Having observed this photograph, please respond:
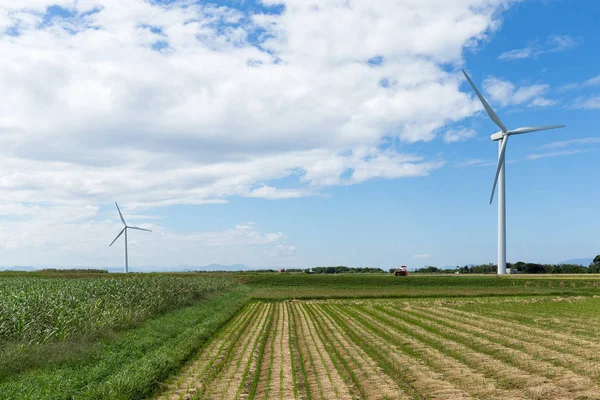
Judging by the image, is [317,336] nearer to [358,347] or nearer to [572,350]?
[358,347]

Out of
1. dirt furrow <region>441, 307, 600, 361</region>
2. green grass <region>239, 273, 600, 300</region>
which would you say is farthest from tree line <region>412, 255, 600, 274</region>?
dirt furrow <region>441, 307, 600, 361</region>

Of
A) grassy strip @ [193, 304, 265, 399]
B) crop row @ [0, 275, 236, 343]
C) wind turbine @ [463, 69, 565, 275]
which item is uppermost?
wind turbine @ [463, 69, 565, 275]

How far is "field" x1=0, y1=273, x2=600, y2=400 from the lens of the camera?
529 inches

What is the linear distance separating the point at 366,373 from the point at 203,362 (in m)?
6.02

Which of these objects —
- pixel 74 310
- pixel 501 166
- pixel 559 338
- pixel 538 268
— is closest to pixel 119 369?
pixel 74 310

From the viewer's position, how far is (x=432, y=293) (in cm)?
6166

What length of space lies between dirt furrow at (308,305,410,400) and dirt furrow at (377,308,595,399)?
3568 millimetres

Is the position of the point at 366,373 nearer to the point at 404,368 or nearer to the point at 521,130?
the point at 404,368

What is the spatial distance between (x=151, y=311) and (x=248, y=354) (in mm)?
11163

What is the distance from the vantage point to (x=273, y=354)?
19.6 metres

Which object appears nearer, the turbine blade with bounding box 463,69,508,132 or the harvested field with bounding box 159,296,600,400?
the harvested field with bounding box 159,296,600,400

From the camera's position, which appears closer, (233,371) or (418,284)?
(233,371)

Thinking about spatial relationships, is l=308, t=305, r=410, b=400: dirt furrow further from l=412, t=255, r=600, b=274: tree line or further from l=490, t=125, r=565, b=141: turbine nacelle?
l=412, t=255, r=600, b=274: tree line

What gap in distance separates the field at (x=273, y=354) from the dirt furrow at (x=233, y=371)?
43 mm
